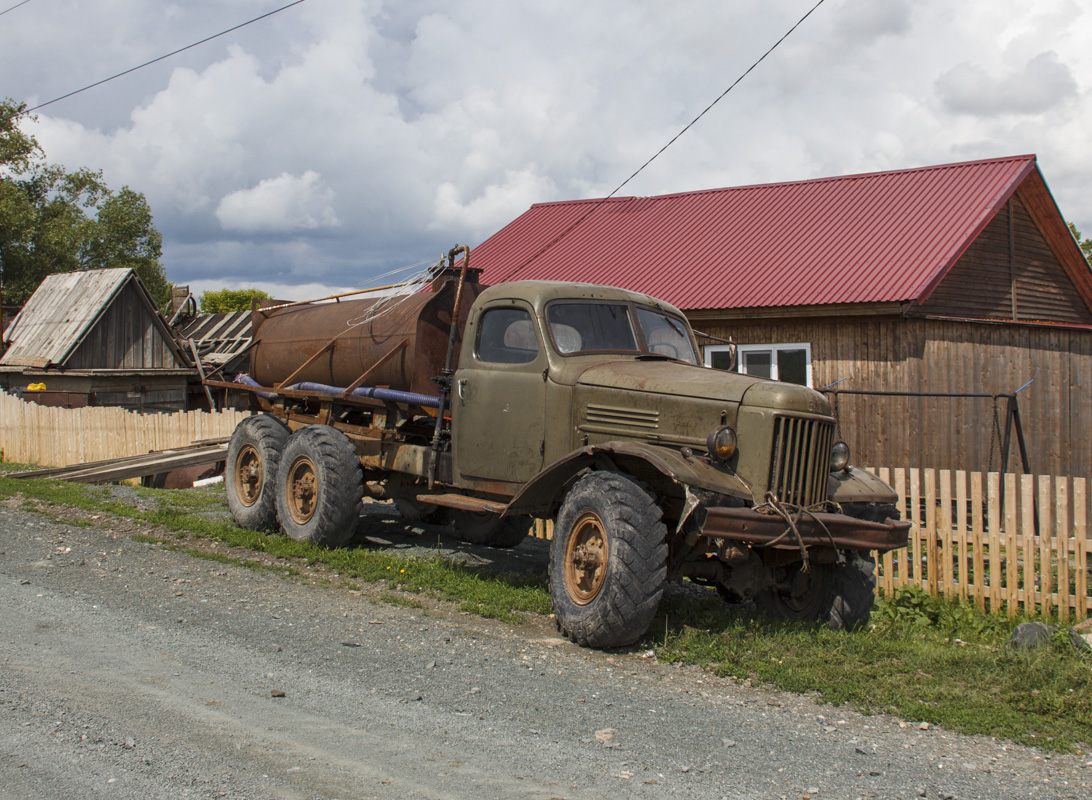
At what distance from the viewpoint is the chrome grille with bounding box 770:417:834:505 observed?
5.70m

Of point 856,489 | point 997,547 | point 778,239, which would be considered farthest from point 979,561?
point 778,239

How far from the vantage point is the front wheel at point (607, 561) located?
5531 mm

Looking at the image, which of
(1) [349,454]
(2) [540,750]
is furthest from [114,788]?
(1) [349,454]

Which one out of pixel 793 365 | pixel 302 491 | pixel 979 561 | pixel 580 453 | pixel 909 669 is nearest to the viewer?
pixel 909 669

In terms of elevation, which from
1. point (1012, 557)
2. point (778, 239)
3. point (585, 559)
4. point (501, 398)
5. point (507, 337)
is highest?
point (778, 239)

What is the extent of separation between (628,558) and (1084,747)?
98.5 inches

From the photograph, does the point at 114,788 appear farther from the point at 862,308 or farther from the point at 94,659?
the point at 862,308

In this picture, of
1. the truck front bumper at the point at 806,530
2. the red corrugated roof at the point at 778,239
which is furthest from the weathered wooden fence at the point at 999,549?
the red corrugated roof at the point at 778,239

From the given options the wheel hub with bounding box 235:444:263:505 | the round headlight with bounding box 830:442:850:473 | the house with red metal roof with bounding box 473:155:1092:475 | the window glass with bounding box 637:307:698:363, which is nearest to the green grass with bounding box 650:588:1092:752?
the round headlight with bounding box 830:442:850:473

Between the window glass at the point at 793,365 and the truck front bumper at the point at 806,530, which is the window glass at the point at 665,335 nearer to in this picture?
the truck front bumper at the point at 806,530

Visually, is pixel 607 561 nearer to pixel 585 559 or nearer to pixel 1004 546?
pixel 585 559

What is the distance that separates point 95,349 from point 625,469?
20.3m

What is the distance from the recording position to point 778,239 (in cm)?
1623

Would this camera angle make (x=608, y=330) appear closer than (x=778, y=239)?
Yes
